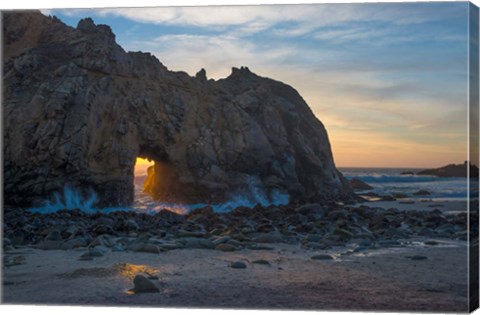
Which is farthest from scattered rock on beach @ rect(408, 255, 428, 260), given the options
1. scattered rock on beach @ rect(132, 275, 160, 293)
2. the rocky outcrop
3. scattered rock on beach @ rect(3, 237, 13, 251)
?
the rocky outcrop

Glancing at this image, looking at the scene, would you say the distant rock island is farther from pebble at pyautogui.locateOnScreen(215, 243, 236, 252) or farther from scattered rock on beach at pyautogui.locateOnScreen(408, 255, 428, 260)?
pebble at pyautogui.locateOnScreen(215, 243, 236, 252)

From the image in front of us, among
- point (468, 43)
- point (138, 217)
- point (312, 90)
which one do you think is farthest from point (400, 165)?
point (138, 217)

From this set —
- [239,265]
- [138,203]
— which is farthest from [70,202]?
[239,265]

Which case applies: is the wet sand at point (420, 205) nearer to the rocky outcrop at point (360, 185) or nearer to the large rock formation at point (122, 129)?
the rocky outcrop at point (360, 185)

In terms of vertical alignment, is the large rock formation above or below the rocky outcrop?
above

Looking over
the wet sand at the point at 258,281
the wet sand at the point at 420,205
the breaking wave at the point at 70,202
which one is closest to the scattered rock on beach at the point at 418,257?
the wet sand at the point at 258,281

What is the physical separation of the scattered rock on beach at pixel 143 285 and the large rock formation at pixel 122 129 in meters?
7.45

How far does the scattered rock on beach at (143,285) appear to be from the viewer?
22.8ft

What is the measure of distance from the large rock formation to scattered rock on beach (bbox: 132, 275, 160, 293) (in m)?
7.45

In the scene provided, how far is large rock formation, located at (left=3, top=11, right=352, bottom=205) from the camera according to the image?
15242 millimetres

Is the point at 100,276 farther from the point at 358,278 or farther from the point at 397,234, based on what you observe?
the point at 397,234

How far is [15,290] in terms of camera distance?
295 inches

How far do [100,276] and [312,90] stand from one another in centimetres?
426

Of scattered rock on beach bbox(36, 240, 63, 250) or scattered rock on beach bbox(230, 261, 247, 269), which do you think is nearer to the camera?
scattered rock on beach bbox(230, 261, 247, 269)
